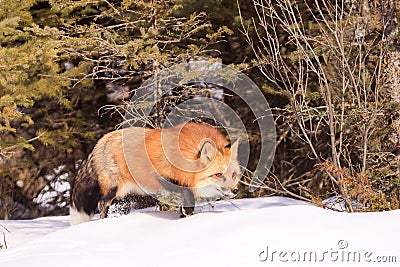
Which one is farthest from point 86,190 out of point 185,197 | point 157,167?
point 185,197

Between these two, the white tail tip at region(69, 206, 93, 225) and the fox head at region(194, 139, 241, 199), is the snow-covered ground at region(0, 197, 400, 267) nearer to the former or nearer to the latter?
the fox head at region(194, 139, 241, 199)

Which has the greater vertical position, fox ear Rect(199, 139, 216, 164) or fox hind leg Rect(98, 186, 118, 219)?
fox ear Rect(199, 139, 216, 164)

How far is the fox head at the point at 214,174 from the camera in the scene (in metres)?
5.69

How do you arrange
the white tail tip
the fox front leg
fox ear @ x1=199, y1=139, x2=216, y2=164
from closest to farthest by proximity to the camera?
fox ear @ x1=199, y1=139, x2=216, y2=164
the fox front leg
the white tail tip

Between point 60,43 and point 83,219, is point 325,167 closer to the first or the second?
point 83,219

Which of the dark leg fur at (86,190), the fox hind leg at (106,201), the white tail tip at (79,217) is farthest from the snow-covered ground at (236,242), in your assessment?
the white tail tip at (79,217)

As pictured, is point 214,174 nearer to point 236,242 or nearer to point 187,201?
point 187,201

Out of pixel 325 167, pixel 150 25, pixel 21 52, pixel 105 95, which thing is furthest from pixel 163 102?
pixel 105 95

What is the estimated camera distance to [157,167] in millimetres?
6074

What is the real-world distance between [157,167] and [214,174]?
0.68 meters

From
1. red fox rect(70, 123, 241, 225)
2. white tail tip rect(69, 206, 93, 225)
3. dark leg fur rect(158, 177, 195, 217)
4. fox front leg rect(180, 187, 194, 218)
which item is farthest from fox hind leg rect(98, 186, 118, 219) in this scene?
fox front leg rect(180, 187, 194, 218)

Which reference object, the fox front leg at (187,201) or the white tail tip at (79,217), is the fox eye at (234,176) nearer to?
the fox front leg at (187,201)

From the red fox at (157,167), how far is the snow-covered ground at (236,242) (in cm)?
65

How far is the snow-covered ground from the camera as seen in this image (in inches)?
156
